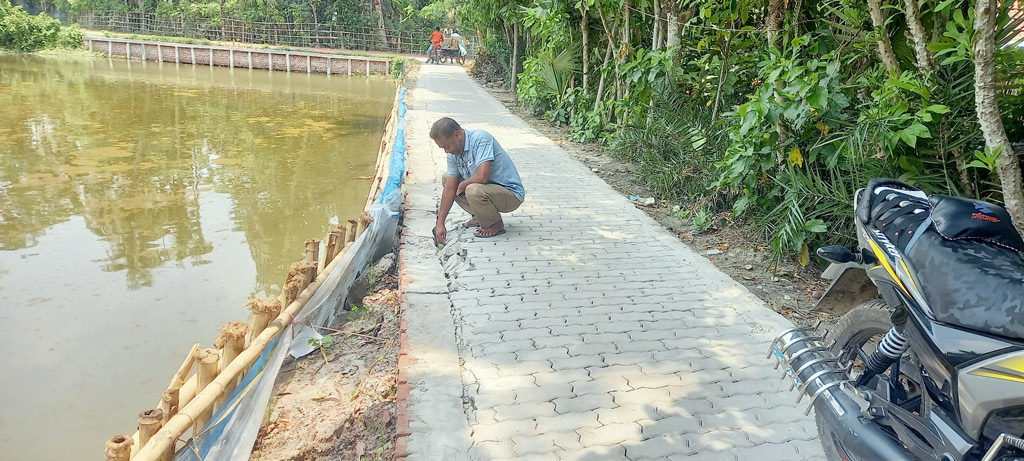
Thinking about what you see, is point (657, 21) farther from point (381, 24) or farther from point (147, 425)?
point (381, 24)

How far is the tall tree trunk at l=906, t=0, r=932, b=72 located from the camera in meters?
3.93

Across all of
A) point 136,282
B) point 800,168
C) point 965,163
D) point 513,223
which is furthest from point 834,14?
point 136,282

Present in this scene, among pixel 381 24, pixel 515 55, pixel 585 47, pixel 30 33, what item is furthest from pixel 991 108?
pixel 30 33

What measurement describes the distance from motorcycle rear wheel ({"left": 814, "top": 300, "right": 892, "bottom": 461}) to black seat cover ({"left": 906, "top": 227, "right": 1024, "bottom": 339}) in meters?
0.42

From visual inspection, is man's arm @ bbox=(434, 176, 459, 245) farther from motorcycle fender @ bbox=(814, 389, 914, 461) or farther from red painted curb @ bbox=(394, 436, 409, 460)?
motorcycle fender @ bbox=(814, 389, 914, 461)

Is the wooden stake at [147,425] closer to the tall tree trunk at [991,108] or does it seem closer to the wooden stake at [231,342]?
the wooden stake at [231,342]

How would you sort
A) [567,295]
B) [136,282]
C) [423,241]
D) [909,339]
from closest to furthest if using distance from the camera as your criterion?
[909,339]
[567,295]
[423,241]
[136,282]

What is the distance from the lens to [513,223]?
5.97 metres

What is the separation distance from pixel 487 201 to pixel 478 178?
24 cm

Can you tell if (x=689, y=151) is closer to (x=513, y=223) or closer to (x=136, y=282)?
(x=513, y=223)

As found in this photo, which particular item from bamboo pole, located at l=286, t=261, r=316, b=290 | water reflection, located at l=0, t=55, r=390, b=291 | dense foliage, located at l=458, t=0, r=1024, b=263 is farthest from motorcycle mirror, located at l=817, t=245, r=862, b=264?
water reflection, located at l=0, t=55, r=390, b=291

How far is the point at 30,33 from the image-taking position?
33750 millimetres

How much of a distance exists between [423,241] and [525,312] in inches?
63.8

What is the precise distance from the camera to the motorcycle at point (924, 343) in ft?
6.25
